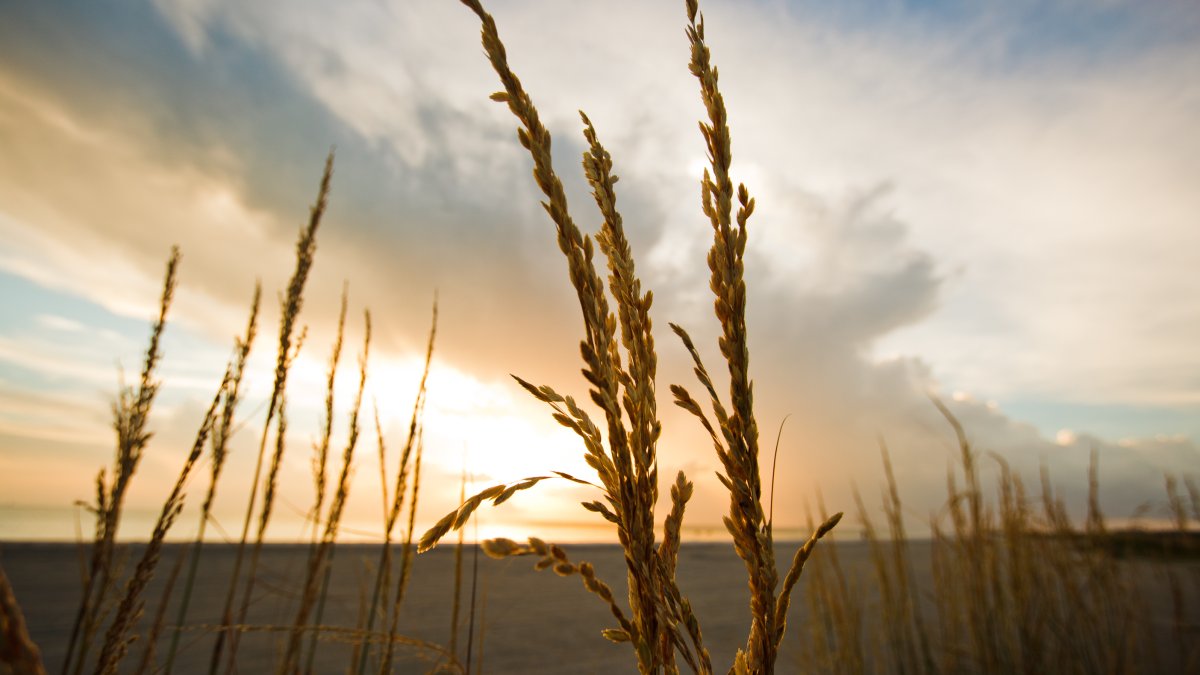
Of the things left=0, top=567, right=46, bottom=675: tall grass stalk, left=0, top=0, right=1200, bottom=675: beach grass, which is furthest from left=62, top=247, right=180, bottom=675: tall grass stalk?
left=0, top=567, right=46, bottom=675: tall grass stalk

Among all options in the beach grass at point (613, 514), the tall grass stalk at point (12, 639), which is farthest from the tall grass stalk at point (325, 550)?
the tall grass stalk at point (12, 639)

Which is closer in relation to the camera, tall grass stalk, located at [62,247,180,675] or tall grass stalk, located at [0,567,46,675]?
tall grass stalk, located at [0,567,46,675]

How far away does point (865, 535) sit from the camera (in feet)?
13.8

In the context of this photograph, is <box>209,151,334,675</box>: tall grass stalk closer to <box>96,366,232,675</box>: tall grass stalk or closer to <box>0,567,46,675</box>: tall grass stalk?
<box>96,366,232,675</box>: tall grass stalk

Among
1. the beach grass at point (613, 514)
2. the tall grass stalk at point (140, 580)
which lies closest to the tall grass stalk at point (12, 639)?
the beach grass at point (613, 514)

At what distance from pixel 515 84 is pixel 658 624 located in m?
0.82

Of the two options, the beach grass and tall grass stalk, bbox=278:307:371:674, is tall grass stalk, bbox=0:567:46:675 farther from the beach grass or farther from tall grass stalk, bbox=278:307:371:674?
tall grass stalk, bbox=278:307:371:674

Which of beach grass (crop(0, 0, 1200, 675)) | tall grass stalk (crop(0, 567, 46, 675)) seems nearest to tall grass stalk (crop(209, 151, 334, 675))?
beach grass (crop(0, 0, 1200, 675))

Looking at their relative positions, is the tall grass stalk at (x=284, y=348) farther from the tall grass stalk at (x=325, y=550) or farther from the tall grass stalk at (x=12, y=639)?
the tall grass stalk at (x=12, y=639)

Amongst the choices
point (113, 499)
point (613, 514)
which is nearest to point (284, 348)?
point (113, 499)

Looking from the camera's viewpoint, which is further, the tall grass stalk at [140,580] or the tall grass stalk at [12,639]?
the tall grass stalk at [140,580]

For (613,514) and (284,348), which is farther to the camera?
(284,348)

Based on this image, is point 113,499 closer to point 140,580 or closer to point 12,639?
point 140,580

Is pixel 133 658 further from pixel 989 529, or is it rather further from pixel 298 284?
pixel 989 529
